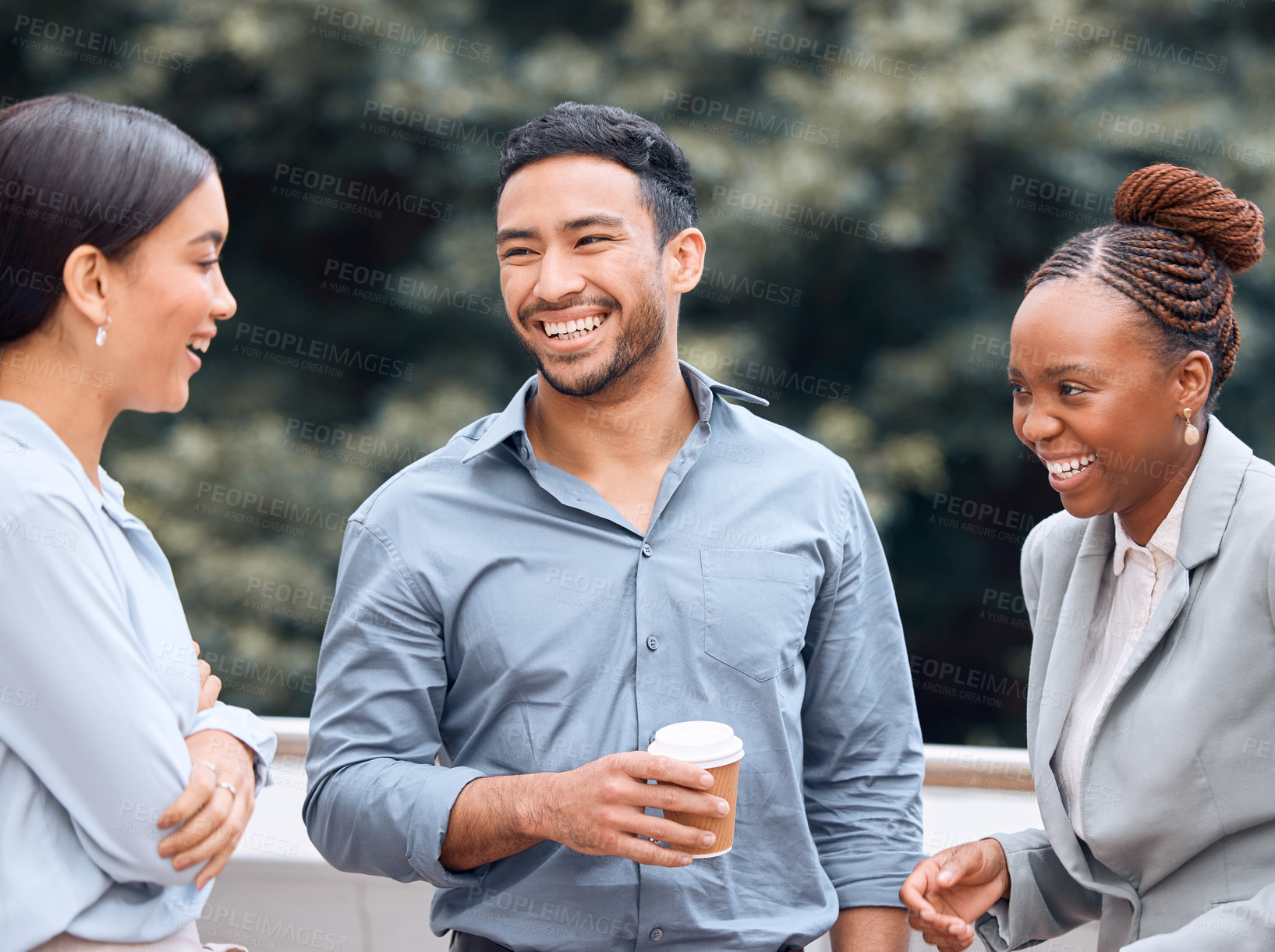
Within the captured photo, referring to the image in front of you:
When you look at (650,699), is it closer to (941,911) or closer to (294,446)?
(941,911)

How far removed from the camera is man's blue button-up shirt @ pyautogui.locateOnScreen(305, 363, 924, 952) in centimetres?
186

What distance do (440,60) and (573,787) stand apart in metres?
4.85

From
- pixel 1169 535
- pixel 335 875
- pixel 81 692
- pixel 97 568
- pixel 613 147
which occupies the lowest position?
pixel 335 875

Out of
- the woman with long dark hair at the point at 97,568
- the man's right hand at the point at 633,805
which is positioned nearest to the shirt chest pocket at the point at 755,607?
the man's right hand at the point at 633,805

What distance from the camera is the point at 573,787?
1.67m

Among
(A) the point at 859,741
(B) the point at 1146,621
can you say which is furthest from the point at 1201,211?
(A) the point at 859,741

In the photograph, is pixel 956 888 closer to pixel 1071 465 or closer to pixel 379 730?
pixel 1071 465

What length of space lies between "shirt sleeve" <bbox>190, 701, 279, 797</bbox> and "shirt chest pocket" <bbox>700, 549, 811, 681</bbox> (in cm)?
66

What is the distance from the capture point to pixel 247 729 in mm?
1652

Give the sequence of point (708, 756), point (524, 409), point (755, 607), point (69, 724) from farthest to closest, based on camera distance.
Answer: point (524, 409)
point (755, 607)
point (708, 756)
point (69, 724)

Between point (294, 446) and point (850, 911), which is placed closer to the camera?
point (850, 911)

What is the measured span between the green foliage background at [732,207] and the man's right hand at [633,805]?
13.3ft

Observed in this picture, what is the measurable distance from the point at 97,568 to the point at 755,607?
977 mm

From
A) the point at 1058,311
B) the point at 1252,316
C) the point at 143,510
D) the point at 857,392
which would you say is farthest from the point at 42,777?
the point at 1252,316
